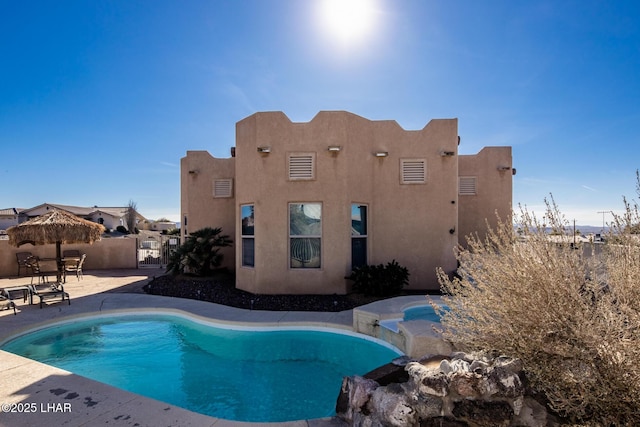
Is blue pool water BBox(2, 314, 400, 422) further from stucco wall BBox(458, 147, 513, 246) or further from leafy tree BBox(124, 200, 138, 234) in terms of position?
leafy tree BBox(124, 200, 138, 234)

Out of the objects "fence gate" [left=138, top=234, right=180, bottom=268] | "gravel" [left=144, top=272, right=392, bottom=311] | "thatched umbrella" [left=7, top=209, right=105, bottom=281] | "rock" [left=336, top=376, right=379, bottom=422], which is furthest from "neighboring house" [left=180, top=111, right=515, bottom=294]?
"fence gate" [left=138, top=234, right=180, bottom=268]

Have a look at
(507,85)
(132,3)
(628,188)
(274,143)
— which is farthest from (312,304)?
(132,3)

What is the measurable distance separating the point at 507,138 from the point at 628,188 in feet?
42.8

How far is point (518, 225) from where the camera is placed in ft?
11.6

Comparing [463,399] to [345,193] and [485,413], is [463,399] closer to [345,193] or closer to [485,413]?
[485,413]

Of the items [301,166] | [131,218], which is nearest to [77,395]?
[301,166]

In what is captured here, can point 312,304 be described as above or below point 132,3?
below

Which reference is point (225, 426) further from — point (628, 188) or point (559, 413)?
point (628, 188)

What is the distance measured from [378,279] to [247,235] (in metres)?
4.75

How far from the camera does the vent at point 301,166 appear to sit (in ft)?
34.0

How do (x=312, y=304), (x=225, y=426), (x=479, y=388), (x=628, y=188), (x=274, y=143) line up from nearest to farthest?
1. (x=479, y=388)
2. (x=628, y=188)
3. (x=225, y=426)
4. (x=312, y=304)
5. (x=274, y=143)

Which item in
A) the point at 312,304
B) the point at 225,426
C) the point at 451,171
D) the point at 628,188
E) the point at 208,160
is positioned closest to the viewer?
the point at 628,188

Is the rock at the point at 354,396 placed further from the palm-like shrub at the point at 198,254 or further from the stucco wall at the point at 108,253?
the stucco wall at the point at 108,253

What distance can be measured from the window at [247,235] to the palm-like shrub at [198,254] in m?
2.13
